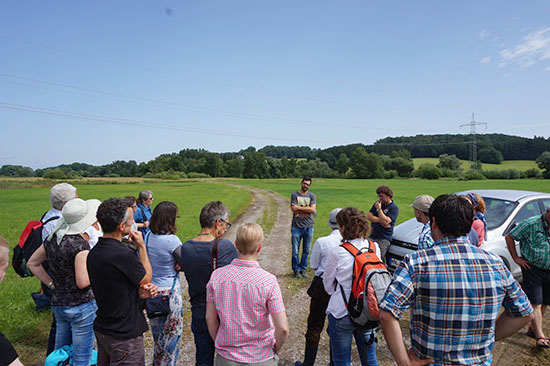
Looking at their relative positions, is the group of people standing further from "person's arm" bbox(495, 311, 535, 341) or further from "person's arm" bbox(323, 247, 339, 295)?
"person's arm" bbox(323, 247, 339, 295)

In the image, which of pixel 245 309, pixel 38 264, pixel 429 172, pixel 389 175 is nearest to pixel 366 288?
pixel 245 309

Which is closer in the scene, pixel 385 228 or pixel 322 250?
pixel 322 250

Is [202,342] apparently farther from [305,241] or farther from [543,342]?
[543,342]

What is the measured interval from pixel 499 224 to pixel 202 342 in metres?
6.57

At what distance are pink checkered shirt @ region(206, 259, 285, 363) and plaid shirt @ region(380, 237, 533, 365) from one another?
0.87 metres

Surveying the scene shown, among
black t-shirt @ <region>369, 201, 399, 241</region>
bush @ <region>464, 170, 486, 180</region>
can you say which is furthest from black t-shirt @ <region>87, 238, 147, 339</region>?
bush @ <region>464, 170, 486, 180</region>

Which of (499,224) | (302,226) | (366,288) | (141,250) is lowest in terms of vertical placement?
(302,226)

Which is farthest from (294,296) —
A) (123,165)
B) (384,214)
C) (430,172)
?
(123,165)

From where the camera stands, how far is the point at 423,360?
2012mm

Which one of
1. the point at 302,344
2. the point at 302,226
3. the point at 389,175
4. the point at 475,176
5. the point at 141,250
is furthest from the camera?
the point at 389,175

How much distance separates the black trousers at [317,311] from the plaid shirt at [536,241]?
10.0ft

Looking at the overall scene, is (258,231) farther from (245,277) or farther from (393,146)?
(393,146)

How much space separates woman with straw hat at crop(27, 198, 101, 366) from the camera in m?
3.04

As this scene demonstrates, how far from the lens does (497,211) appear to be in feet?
22.5
